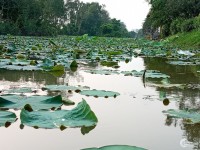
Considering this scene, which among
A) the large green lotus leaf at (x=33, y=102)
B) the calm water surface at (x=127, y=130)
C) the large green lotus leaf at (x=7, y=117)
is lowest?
the calm water surface at (x=127, y=130)

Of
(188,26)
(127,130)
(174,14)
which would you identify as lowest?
(127,130)

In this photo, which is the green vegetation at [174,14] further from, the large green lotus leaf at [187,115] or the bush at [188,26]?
the large green lotus leaf at [187,115]

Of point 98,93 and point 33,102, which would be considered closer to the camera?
point 33,102

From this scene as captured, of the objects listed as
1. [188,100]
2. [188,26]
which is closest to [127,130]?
[188,100]

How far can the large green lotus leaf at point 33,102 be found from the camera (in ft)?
5.21

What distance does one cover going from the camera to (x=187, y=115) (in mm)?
1587

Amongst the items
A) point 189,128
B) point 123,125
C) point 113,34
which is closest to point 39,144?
point 123,125

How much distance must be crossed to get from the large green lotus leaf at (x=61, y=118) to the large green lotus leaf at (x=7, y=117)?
0.28ft

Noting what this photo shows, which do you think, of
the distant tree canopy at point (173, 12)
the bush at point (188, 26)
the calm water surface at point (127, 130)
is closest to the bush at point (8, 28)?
the distant tree canopy at point (173, 12)

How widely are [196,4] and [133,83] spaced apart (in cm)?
1671

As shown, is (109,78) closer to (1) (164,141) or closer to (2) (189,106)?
(2) (189,106)

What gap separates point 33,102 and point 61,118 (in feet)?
1.09

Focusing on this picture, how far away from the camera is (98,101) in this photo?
191cm

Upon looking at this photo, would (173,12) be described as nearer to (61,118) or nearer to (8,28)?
(8,28)
